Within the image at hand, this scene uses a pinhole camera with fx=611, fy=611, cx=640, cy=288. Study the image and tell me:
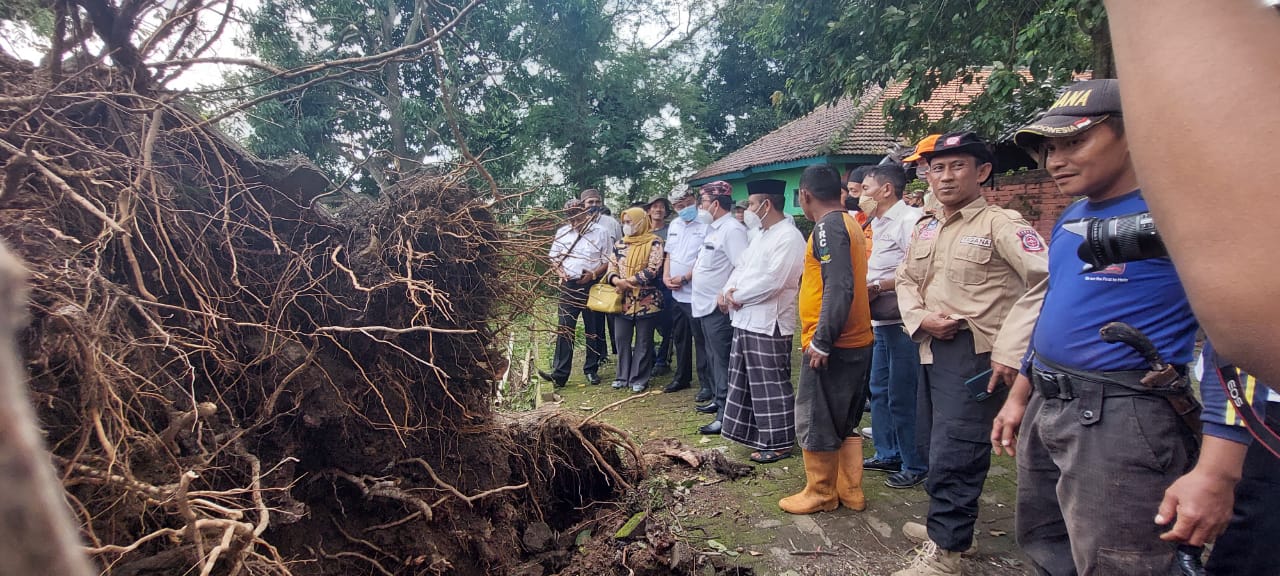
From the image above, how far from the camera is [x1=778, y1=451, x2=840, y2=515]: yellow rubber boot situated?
363cm

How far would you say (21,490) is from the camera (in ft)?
0.83

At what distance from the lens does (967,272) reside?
2.86m

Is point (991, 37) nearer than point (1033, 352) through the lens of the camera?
No

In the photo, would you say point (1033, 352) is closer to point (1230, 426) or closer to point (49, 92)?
point (1230, 426)

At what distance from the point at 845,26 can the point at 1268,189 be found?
6522 millimetres

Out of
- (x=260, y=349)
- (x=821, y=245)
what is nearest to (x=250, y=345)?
(x=260, y=349)

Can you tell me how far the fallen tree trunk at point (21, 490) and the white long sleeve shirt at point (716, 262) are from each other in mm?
5410

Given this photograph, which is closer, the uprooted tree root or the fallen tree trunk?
the fallen tree trunk

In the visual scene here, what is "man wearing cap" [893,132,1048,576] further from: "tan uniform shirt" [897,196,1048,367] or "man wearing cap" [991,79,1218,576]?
"man wearing cap" [991,79,1218,576]

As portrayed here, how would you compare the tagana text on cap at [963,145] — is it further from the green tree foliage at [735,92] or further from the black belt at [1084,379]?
the green tree foliage at [735,92]

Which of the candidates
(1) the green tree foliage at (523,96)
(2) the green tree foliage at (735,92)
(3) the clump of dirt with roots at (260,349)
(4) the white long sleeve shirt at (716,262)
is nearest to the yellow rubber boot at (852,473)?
(3) the clump of dirt with roots at (260,349)

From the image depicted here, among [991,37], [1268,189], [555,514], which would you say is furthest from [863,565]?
[991,37]

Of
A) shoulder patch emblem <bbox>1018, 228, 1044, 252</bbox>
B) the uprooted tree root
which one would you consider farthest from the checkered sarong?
shoulder patch emblem <bbox>1018, 228, 1044, 252</bbox>

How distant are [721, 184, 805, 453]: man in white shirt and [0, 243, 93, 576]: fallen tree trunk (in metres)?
4.11
